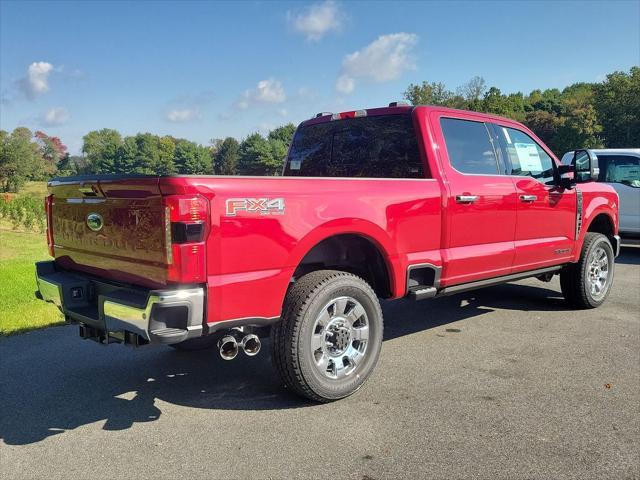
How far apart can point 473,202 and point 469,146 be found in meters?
0.58

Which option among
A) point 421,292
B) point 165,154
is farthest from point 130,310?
point 165,154

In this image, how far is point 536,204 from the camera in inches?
201

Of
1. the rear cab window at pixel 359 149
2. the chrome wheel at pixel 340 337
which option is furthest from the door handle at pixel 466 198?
the chrome wheel at pixel 340 337

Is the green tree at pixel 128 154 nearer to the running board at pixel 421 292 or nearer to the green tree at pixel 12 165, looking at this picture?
the green tree at pixel 12 165

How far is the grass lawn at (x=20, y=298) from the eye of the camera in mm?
5504

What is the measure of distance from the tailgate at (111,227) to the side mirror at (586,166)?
4.36 meters

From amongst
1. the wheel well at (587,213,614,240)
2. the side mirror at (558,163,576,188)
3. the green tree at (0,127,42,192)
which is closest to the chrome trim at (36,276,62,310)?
the side mirror at (558,163,576,188)

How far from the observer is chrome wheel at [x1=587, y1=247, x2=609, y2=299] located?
613cm

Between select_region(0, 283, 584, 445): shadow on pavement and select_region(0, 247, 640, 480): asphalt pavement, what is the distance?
14 millimetres

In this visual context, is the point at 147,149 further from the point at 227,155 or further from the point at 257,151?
the point at 257,151

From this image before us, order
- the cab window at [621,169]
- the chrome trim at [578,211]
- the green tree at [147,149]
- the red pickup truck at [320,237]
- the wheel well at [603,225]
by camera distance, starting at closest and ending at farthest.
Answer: the red pickup truck at [320,237] < the chrome trim at [578,211] < the wheel well at [603,225] < the cab window at [621,169] < the green tree at [147,149]

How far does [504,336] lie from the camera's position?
16.6 feet

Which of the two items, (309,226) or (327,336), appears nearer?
(309,226)

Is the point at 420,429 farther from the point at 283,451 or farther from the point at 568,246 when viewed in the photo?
the point at 568,246
